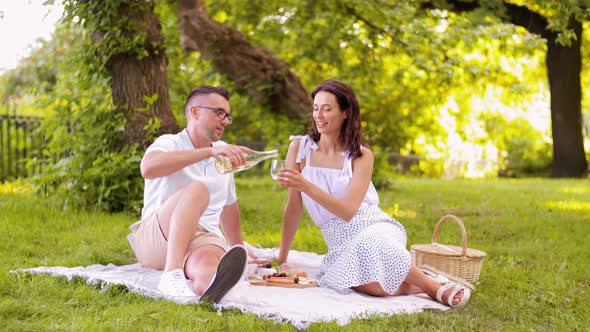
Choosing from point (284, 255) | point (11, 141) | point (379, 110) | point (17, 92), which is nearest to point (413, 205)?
point (284, 255)

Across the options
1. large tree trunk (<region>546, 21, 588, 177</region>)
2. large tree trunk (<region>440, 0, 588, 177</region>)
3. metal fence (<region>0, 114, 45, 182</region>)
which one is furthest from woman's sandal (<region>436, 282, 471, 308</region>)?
large tree trunk (<region>546, 21, 588, 177</region>)

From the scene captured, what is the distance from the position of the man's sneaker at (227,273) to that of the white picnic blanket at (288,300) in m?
0.07

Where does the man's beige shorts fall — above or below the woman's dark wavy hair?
below

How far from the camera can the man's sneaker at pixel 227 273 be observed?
11.1ft

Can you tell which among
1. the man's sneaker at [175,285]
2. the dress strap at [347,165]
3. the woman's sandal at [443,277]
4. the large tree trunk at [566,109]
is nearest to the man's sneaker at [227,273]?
the man's sneaker at [175,285]

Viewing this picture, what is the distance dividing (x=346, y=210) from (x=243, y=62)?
6.27m

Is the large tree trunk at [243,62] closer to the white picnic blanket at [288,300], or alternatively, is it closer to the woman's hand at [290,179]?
the white picnic blanket at [288,300]

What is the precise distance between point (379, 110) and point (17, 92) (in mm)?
11118

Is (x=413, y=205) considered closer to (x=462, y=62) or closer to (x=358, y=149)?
(x=462, y=62)

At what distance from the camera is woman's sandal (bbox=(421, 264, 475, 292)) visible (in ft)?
13.9

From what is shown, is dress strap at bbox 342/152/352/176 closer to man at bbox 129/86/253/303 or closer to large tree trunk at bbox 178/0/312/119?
man at bbox 129/86/253/303

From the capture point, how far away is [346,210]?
414 cm

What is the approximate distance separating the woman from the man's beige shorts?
62 centimetres


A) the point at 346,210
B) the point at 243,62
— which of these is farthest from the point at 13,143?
the point at 346,210
